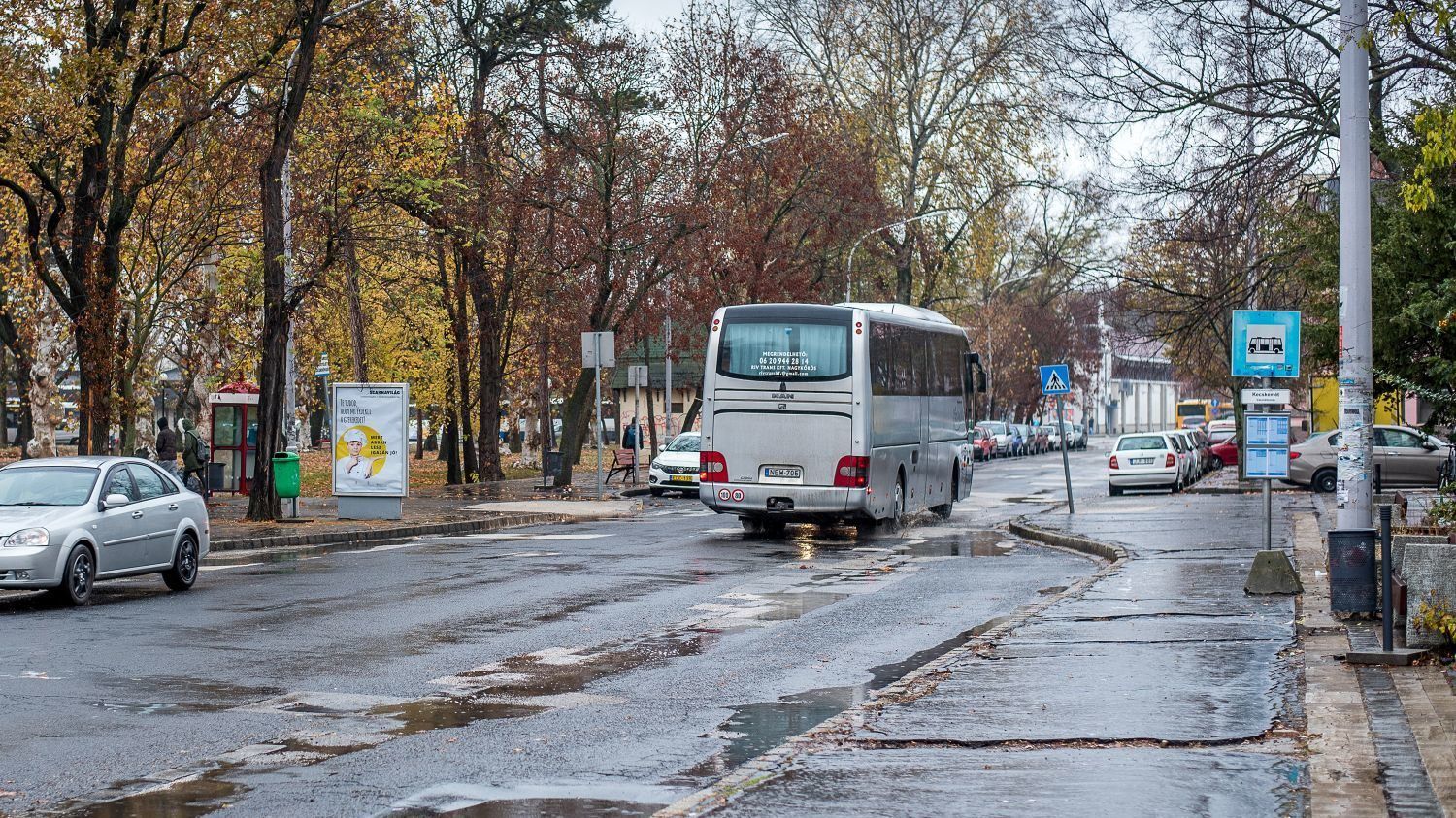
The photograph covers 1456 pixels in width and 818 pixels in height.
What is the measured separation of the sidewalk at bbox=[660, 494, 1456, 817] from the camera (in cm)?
739

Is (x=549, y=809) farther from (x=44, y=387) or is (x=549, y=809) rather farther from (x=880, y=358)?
(x=44, y=387)

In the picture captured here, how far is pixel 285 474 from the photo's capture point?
2844cm

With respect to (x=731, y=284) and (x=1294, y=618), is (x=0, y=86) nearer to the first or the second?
(x=1294, y=618)

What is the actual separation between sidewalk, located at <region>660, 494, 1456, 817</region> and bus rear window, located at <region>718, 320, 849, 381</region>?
11.2m

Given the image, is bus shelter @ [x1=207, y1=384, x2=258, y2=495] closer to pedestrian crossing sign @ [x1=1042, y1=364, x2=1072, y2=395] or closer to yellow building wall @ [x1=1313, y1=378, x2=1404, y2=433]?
pedestrian crossing sign @ [x1=1042, y1=364, x2=1072, y2=395]

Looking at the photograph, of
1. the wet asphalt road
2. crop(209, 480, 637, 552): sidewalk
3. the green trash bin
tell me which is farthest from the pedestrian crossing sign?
the green trash bin

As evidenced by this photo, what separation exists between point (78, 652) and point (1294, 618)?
9600 millimetres

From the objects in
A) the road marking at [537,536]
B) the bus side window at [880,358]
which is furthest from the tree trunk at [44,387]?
the bus side window at [880,358]

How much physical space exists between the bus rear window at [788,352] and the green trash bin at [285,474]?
24.9ft

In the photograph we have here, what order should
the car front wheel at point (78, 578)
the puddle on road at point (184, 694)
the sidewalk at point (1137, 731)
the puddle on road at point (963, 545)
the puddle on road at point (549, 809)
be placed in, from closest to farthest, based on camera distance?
the puddle on road at point (549, 809) < the sidewalk at point (1137, 731) < the puddle on road at point (184, 694) < the car front wheel at point (78, 578) < the puddle on road at point (963, 545)

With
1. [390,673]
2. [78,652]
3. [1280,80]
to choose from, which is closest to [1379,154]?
[1280,80]

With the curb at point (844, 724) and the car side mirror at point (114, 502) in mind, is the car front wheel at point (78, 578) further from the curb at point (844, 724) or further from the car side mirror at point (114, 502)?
the curb at point (844, 724)

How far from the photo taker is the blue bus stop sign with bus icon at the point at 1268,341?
719 inches

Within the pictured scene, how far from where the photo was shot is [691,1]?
47.2 metres
